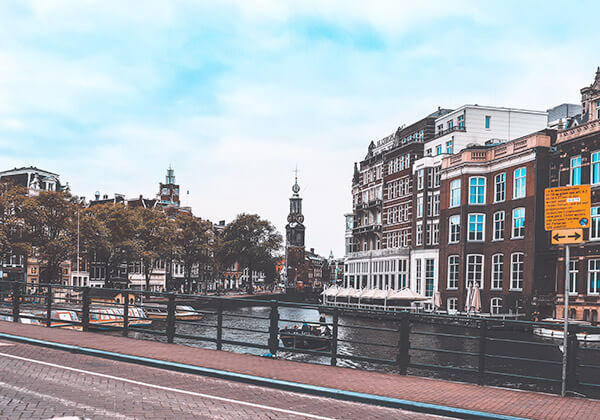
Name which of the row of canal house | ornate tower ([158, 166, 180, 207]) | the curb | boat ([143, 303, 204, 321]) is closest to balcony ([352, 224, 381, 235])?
the row of canal house

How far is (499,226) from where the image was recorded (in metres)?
56.9

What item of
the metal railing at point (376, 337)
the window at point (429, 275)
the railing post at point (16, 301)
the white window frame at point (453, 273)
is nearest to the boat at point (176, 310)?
the metal railing at point (376, 337)

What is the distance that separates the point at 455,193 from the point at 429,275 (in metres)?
10.5

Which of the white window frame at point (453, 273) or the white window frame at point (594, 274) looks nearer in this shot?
the white window frame at point (594, 274)

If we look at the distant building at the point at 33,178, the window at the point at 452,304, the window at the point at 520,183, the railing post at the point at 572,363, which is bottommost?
the window at the point at 452,304

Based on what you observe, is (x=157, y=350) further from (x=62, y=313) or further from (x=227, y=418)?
(x=62, y=313)

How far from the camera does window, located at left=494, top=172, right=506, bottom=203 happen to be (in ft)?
186

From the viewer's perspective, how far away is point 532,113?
2694 inches

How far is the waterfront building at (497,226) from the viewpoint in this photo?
5241cm

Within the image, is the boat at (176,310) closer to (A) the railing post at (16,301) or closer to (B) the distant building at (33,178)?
(A) the railing post at (16,301)

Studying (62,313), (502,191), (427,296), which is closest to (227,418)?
(62,313)

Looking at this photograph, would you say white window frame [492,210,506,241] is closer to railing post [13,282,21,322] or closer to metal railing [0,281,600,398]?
metal railing [0,281,600,398]

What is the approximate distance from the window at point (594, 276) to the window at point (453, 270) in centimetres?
1590

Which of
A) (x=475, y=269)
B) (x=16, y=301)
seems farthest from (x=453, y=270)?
(x=16, y=301)
